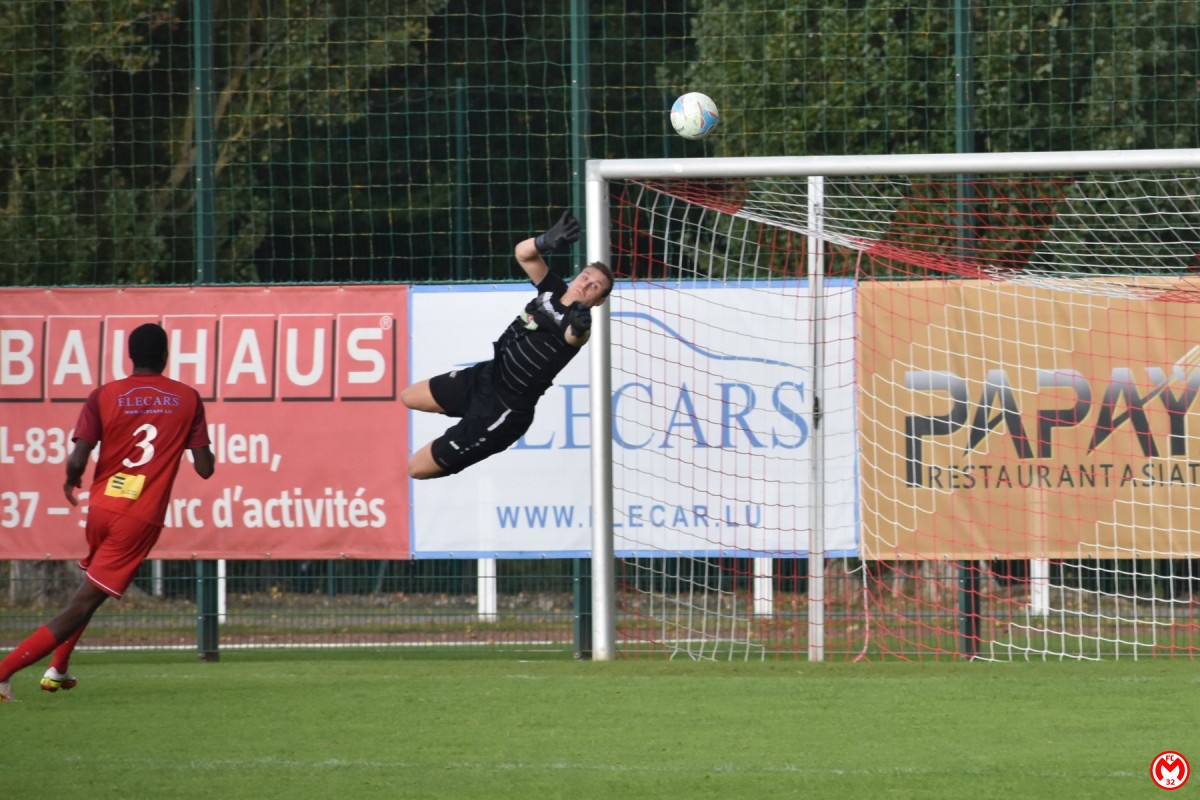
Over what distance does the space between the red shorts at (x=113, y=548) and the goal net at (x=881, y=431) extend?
3080mm

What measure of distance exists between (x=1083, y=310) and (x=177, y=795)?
22.9 feet

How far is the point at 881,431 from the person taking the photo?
10711 mm

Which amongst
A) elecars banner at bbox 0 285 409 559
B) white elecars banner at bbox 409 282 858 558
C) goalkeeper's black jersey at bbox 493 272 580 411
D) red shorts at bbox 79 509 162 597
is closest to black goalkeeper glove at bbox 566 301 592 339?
goalkeeper's black jersey at bbox 493 272 580 411

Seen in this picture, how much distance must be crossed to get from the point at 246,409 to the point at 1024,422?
537 centimetres

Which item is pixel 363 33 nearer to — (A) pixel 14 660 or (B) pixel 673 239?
(B) pixel 673 239

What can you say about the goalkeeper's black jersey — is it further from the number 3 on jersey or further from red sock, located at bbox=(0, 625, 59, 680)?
red sock, located at bbox=(0, 625, 59, 680)

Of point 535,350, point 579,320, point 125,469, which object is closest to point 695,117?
point 579,320

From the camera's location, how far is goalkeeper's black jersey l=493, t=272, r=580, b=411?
9.15 meters

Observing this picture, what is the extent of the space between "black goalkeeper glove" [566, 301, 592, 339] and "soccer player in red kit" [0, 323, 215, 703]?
210 centimetres

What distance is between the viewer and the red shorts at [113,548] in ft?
27.2

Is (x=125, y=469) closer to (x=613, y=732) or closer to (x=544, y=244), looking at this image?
(x=544, y=244)

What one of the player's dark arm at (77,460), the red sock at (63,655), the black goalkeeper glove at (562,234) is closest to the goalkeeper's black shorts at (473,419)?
the black goalkeeper glove at (562,234)

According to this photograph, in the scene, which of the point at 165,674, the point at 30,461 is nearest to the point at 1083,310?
the point at 165,674

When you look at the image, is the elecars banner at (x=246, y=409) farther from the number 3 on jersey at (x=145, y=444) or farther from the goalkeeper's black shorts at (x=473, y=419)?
the number 3 on jersey at (x=145, y=444)
